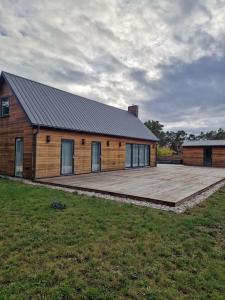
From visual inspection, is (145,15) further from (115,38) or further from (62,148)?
(62,148)

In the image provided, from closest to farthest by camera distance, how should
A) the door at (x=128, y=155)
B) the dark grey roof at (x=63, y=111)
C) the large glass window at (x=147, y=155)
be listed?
the dark grey roof at (x=63, y=111)
the door at (x=128, y=155)
the large glass window at (x=147, y=155)

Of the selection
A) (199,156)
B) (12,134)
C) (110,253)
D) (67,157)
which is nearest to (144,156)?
(199,156)

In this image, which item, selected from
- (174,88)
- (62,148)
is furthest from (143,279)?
(174,88)

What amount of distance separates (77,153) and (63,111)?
8.38 feet

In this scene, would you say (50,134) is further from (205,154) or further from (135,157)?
(205,154)

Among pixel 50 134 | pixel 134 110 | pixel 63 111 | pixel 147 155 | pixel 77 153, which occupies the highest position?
pixel 134 110

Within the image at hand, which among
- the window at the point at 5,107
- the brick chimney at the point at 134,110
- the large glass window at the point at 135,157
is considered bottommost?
the large glass window at the point at 135,157

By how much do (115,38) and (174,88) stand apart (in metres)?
8.38

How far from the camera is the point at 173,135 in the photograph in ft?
150

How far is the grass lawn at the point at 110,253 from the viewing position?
2.37 metres

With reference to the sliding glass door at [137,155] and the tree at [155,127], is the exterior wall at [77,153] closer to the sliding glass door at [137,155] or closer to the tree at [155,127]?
the sliding glass door at [137,155]

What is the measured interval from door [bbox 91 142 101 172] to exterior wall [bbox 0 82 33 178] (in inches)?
154

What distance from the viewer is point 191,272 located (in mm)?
2775

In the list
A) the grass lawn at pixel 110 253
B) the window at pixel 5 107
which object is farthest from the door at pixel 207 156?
the window at pixel 5 107
